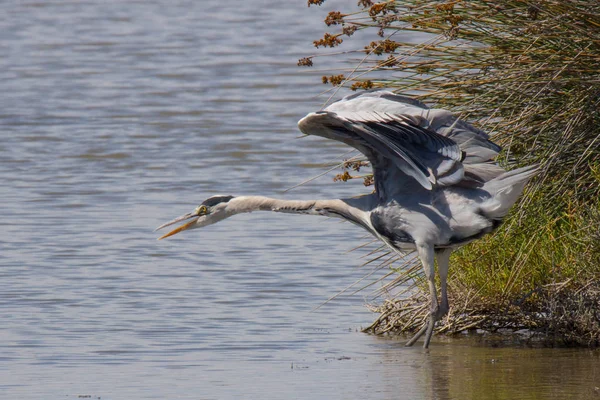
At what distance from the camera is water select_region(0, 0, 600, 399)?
6.28m

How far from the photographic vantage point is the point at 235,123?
14.7 metres

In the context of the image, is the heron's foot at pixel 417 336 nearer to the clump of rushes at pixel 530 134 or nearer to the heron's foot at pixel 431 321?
the heron's foot at pixel 431 321

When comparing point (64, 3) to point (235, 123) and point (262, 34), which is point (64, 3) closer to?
point (262, 34)

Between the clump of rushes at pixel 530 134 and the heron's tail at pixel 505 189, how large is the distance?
318mm

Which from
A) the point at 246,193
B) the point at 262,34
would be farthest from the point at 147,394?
the point at 262,34

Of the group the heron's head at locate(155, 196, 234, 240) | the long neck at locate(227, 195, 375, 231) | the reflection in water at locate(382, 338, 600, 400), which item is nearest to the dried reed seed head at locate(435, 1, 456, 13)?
the long neck at locate(227, 195, 375, 231)

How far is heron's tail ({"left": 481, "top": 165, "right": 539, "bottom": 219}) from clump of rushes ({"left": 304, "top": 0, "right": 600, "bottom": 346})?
0.32 m

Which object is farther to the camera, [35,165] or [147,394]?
[35,165]

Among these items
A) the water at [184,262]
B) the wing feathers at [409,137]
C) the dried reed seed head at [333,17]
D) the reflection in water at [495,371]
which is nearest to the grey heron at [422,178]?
the wing feathers at [409,137]

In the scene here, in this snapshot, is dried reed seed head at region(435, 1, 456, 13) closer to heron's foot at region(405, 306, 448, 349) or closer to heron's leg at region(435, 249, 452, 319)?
heron's leg at region(435, 249, 452, 319)

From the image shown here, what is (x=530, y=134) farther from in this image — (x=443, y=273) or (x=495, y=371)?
(x=495, y=371)

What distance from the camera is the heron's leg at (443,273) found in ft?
22.4

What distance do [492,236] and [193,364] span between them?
1.77 meters

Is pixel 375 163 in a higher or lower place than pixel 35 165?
higher
